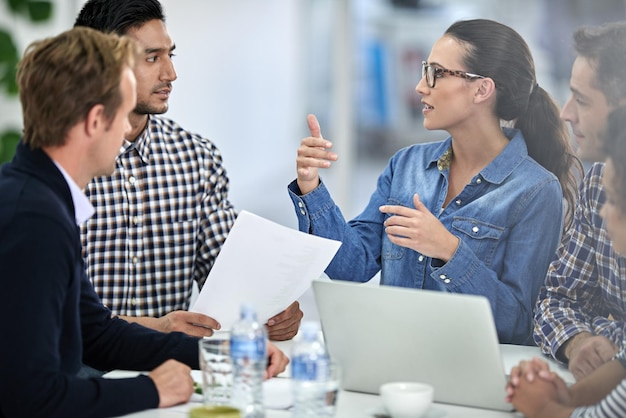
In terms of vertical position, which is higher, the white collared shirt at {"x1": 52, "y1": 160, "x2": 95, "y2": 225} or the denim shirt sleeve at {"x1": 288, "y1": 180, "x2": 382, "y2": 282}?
the white collared shirt at {"x1": 52, "y1": 160, "x2": 95, "y2": 225}

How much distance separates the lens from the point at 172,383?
1551 mm

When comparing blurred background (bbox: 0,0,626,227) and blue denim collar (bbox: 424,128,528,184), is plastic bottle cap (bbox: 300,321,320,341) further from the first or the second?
blurred background (bbox: 0,0,626,227)

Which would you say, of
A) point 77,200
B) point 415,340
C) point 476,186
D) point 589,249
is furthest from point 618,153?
point 77,200

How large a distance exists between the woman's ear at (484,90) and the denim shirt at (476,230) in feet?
0.38

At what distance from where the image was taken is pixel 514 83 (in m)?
2.18

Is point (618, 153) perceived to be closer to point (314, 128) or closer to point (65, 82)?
point (314, 128)

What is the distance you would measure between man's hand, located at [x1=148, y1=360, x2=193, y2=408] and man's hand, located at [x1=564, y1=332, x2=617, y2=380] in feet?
2.43

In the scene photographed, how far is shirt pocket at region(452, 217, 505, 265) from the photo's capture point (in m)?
2.08

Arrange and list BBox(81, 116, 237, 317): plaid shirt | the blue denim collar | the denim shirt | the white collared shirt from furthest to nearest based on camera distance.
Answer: BBox(81, 116, 237, 317): plaid shirt, the blue denim collar, the denim shirt, the white collared shirt

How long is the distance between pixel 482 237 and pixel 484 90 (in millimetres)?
366

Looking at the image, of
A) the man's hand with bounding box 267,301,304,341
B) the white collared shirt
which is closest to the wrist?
the man's hand with bounding box 267,301,304,341

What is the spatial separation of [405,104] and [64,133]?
7.47m

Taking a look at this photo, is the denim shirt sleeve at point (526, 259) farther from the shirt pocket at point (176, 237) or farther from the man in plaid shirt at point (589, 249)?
the shirt pocket at point (176, 237)

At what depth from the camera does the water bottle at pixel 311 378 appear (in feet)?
4.52
